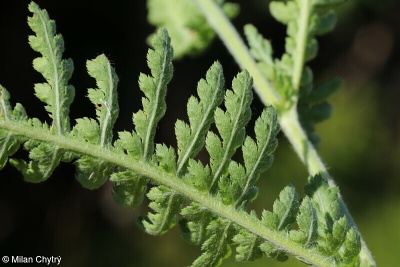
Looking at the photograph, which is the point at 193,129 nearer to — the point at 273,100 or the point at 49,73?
the point at 49,73

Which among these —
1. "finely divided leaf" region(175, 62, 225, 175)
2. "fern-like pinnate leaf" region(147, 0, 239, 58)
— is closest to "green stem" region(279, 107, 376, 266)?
"finely divided leaf" region(175, 62, 225, 175)

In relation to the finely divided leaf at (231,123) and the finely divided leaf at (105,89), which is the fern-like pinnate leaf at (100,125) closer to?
the finely divided leaf at (105,89)

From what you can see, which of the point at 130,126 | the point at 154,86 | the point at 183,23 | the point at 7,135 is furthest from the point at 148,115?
the point at 130,126

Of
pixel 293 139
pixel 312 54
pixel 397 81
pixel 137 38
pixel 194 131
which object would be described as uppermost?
pixel 137 38

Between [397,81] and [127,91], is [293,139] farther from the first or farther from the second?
[397,81]

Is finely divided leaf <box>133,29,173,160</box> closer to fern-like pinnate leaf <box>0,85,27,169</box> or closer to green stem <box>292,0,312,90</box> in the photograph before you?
fern-like pinnate leaf <box>0,85,27,169</box>

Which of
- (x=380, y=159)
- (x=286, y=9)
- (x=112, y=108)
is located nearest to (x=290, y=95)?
(x=286, y=9)
